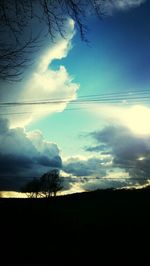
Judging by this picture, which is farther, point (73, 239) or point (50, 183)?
point (50, 183)

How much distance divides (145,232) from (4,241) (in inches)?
275

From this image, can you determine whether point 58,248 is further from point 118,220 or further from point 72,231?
point 118,220

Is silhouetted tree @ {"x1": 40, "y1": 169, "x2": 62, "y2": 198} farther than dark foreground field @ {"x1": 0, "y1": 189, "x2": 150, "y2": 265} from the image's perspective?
Yes

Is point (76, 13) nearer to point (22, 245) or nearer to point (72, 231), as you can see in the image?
point (22, 245)

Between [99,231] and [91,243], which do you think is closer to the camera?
[91,243]

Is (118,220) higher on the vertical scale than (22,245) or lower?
higher

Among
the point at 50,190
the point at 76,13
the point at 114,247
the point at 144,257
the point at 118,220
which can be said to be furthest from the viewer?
A: the point at 50,190

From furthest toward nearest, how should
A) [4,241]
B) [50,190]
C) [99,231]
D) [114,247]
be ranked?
1. [50,190]
2. [99,231]
3. [4,241]
4. [114,247]

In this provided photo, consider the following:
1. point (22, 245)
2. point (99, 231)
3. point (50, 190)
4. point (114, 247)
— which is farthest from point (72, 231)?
point (50, 190)

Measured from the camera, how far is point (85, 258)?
13391 mm

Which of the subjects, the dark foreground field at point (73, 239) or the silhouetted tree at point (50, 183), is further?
the silhouetted tree at point (50, 183)

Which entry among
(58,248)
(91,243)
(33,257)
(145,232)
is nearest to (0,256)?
(33,257)

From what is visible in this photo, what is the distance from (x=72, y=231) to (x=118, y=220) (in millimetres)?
4366

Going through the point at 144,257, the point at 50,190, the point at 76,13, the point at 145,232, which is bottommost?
the point at 144,257
